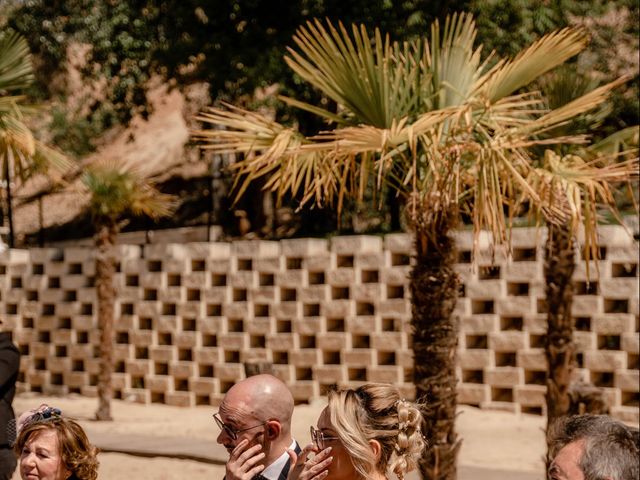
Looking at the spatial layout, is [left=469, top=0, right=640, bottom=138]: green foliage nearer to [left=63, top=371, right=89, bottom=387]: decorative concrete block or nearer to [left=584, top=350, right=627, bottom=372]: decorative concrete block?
[left=584, top=350, right=627, bottom=372]: decorative concrete block

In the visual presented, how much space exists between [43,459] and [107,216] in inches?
372

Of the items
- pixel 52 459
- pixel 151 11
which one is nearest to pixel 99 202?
pixel 151 11

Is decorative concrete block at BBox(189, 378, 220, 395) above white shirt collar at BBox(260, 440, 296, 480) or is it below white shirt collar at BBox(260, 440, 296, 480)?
below

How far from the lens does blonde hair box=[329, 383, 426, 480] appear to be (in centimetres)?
311

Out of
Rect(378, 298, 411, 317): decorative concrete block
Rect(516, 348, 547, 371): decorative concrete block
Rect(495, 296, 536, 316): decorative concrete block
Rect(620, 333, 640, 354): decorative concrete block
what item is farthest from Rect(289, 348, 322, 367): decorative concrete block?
Rect(620, 333, 640, 354): decorative concrete block

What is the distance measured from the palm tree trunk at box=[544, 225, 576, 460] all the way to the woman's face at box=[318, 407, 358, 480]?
527cm

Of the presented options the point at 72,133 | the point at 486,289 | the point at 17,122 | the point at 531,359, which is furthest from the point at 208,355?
the point at 72,133

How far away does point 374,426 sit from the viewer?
10.3 ft

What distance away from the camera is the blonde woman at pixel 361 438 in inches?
122

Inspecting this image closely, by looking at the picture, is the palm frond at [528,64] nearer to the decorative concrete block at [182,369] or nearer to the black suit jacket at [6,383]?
the black suit jacket at [6,383]

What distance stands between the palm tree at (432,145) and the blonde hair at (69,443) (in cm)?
289

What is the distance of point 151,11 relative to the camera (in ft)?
55.0

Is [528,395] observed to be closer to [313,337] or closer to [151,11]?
[313,337]

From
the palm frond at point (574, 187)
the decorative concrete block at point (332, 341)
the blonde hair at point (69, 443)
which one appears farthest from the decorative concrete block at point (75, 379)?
the blonde hair at point (69, 443)
